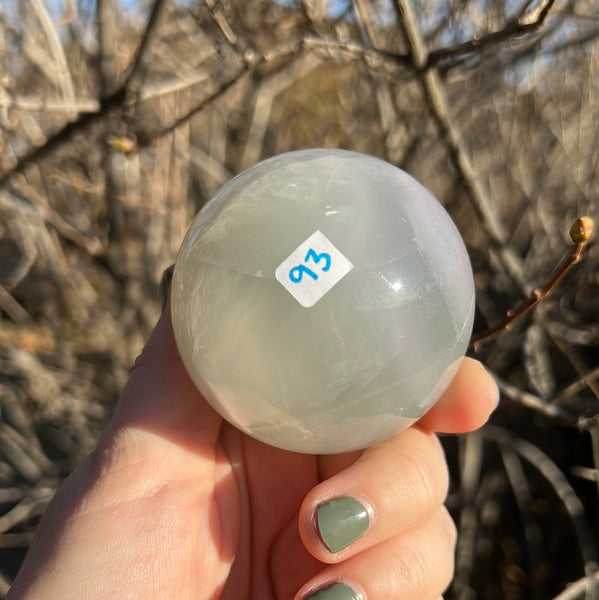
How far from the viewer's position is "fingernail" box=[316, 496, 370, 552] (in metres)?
0.75

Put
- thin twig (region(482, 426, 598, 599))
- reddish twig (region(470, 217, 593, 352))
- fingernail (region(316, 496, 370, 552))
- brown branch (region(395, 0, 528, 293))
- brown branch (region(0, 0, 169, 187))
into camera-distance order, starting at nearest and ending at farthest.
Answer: reddish twig (region(470, 217, 593, 352)) < fingernail (region(316, 496, 370, 552)) < brown branch (region(395, 0, 528, 293)) < brown branch (region(0, 0, 169, 187)) < thin twig (region(482, 426, 598, 599))

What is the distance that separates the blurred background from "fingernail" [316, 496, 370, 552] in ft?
2.24

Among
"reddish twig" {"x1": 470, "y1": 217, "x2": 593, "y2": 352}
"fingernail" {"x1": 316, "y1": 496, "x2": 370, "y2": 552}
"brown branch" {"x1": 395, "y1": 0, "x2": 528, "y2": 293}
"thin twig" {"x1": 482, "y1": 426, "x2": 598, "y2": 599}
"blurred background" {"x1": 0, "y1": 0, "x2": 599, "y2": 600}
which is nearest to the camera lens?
"reddish twig" {"x1": 470, "y1": 217, "x2": 593, "y2": 352}

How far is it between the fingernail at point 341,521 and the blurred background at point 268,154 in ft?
2.24

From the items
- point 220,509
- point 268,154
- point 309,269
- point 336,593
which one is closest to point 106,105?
point 309,269

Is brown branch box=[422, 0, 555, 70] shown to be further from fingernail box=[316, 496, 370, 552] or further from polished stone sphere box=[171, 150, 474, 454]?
fingernail box=[316, 496, 370, 552]

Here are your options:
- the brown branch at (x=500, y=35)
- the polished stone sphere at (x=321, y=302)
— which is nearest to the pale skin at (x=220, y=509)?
the polished stone sphere at (x=321, y=302)

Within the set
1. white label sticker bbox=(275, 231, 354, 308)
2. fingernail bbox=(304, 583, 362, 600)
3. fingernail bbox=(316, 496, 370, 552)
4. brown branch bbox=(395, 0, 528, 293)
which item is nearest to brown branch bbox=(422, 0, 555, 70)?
brown branch bbox=(395, 0, 528, 293)

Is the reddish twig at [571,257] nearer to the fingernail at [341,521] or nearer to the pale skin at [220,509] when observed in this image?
the pale skin at [220,509]

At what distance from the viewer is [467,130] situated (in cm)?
195

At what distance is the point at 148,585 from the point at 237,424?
267 millimetres

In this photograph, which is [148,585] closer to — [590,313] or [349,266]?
[349,266]

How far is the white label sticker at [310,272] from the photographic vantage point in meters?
0.68

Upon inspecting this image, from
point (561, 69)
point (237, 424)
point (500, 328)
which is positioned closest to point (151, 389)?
point (237, 424)
